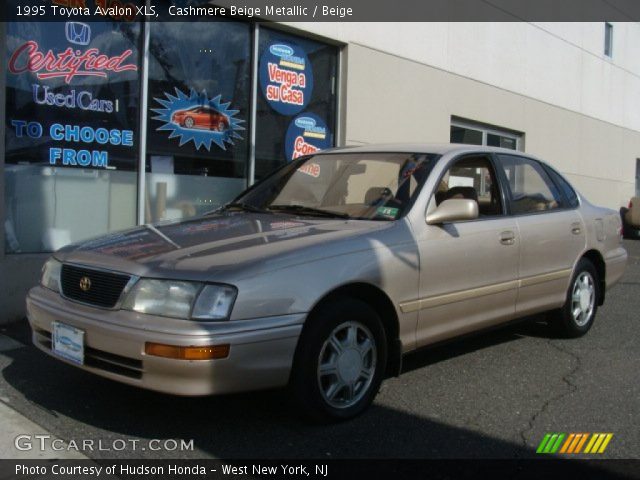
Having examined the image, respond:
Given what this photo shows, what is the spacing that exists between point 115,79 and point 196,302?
14.9 ft

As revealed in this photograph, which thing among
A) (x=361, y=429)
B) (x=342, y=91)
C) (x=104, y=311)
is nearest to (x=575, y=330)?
(x=361, y=429)

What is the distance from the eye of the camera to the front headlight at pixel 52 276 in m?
3.82

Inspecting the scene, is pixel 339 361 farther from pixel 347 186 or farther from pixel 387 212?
pixel 347 186

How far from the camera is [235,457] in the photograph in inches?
129

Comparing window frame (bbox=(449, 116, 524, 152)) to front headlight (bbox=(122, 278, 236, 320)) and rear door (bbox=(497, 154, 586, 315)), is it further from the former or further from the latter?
front headlight (bbox=(122, 278, 236, 320))

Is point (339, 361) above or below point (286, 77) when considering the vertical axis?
below

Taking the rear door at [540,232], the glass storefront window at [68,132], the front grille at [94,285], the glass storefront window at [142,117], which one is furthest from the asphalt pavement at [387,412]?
the glass storefront window at [142,117]

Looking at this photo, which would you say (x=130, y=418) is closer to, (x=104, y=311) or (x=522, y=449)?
(x=104, y=311)

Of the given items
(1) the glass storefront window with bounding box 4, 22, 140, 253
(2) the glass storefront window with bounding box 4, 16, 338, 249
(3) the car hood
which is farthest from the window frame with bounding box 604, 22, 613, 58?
(3) the car hood

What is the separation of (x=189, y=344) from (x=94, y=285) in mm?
747

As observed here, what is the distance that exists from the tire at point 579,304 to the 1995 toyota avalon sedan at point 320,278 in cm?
14

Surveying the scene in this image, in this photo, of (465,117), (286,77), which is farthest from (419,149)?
(465,117)

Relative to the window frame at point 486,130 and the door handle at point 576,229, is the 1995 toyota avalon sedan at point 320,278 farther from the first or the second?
the window frame at point 486,130

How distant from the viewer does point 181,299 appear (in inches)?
127
